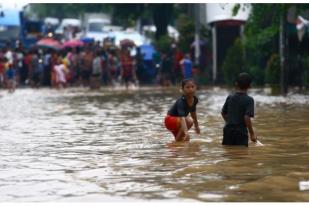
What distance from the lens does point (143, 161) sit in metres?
9.76

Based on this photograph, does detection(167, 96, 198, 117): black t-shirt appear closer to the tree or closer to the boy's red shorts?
the boy's red shorts

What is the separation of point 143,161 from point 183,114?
2.57m

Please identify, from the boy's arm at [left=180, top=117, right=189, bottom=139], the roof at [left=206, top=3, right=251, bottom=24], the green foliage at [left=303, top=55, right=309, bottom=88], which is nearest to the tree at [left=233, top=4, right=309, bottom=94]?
the green foliage at [left=303, top=55, right=309, bottom=88]

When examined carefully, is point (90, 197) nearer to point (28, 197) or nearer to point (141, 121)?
point (28, 197)

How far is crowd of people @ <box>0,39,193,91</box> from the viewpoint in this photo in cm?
3516

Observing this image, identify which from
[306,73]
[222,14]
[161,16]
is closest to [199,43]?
[222,14]

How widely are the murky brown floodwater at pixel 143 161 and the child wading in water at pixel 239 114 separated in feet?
0.88

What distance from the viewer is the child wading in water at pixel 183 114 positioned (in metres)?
12.2

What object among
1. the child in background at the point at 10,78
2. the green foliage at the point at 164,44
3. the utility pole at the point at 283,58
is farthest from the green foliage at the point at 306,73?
the green foliage at the point at 164,44

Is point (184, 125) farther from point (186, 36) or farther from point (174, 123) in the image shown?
point (186, 36)

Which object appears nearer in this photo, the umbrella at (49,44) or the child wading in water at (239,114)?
the child wading in water at (239,114)

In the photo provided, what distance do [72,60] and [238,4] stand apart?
57.4ft

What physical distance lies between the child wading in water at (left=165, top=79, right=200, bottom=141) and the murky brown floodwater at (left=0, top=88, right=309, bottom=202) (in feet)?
0.72

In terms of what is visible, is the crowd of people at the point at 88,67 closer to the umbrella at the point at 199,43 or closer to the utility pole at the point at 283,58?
the umbrella at the point at 199,43
